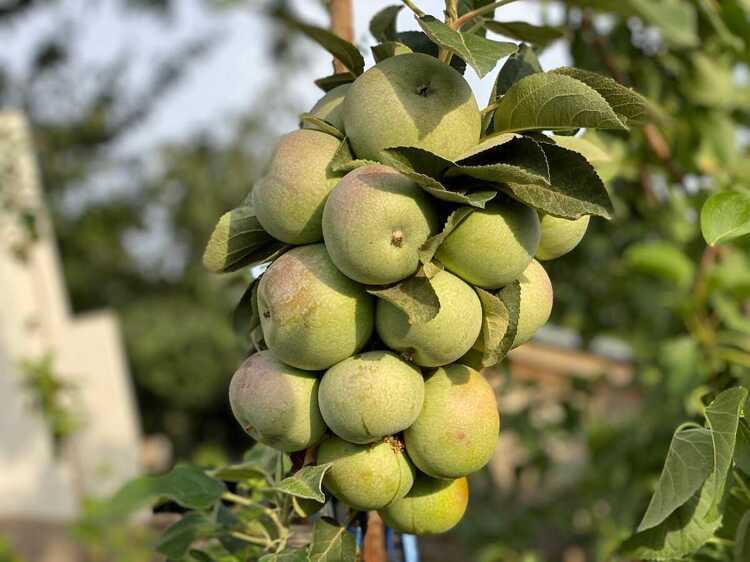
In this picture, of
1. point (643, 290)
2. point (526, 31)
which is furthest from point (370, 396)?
point (643, 290)

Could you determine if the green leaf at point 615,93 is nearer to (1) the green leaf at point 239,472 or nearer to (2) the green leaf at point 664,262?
(1) the green leaf at point 239,472

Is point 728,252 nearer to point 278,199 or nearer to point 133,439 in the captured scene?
point 278,199

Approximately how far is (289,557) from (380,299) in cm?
20

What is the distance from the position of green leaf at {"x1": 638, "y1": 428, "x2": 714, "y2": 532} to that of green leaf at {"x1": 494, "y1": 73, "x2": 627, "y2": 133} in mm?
247

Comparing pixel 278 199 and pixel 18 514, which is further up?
pixel 278 199

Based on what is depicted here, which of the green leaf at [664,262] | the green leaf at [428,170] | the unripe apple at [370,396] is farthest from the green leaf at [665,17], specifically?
the green leaf at [664,262]

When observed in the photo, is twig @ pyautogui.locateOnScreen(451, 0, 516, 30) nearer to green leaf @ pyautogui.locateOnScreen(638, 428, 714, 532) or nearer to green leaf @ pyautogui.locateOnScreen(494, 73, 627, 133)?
green leaf @ pyautogui.locateOnScreen(494, 73, 627, 133)

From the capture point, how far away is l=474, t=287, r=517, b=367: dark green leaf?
0.64 meters

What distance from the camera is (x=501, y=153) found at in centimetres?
64

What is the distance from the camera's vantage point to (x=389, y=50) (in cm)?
71

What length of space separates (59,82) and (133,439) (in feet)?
20.6

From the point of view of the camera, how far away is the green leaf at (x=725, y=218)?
0.70 metres

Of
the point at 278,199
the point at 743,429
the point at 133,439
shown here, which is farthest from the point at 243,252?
the point at 133,439

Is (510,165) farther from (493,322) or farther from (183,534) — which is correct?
(183,534)
